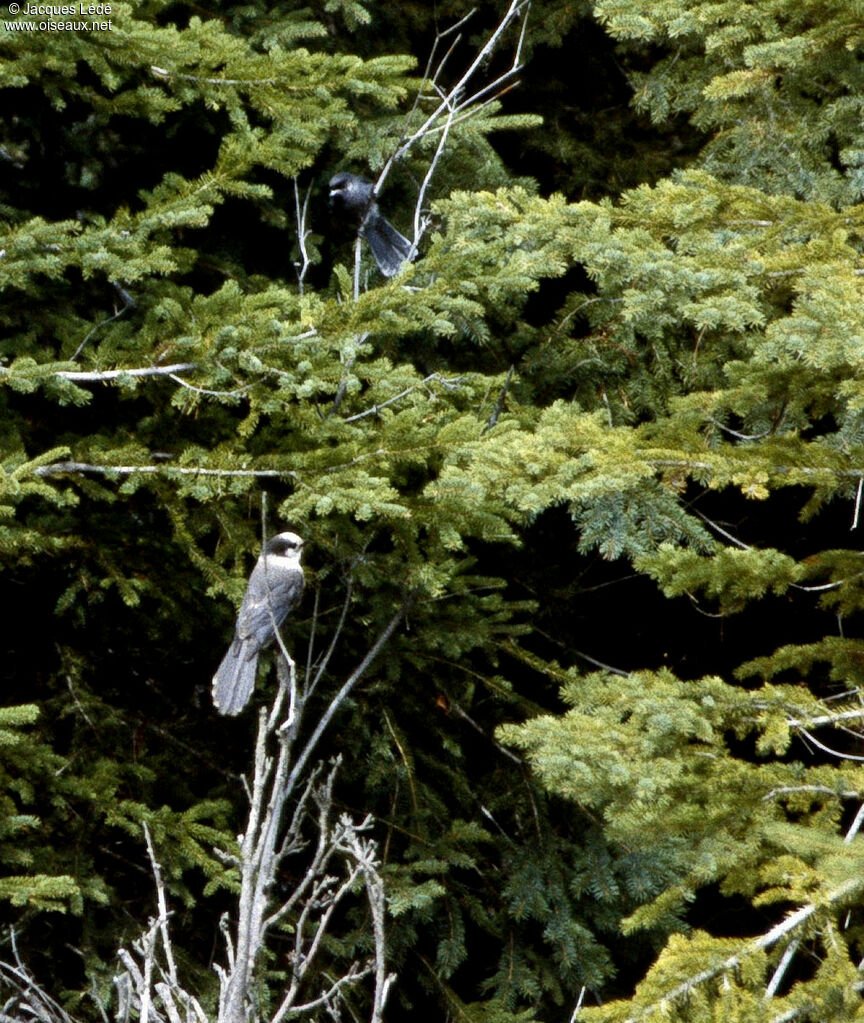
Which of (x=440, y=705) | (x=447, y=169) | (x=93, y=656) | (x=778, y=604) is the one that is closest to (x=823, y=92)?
(x=447, y=169)

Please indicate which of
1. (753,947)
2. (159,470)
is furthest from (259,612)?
(753,947)

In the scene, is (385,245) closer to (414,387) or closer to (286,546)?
(414,387)

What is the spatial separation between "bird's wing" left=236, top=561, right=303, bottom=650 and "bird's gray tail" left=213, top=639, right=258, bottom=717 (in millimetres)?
64

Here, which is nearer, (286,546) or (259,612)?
(259,612)

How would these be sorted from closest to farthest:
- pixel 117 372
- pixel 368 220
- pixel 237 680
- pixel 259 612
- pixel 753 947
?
pixel 753 947 → pixel 117 372 → pixel 259 612 → pixel 237 680 → pixel 368 220

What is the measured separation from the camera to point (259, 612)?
4.54 m

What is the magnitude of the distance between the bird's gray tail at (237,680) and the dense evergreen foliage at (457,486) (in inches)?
11.3

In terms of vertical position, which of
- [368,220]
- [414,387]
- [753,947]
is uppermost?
[368,220]

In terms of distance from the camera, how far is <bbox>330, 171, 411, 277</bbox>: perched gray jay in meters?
5.75

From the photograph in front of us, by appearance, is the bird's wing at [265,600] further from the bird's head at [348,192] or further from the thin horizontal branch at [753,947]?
the bird's head at [348,192]

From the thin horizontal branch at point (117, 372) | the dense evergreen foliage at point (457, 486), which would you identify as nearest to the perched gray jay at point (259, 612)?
the dense evergreen foliage at point (457, 486)

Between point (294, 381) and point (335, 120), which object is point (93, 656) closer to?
point (294, 381)

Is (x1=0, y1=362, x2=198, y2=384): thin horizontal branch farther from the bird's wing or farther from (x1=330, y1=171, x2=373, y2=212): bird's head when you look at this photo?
(x1=330, y1=171, x2=373, y2=212): bird's head

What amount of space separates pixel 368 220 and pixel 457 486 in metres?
2.03
